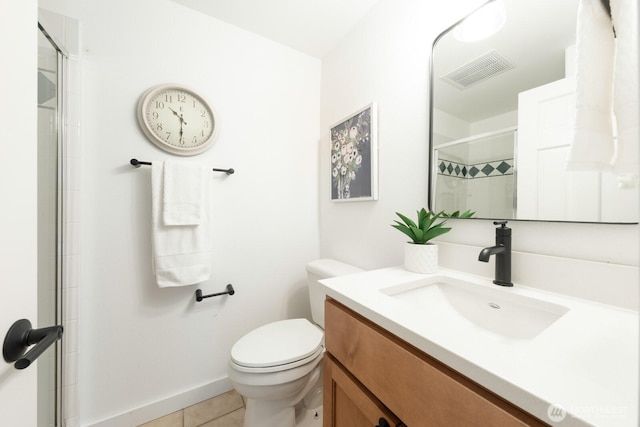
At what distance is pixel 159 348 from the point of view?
46.4 inches

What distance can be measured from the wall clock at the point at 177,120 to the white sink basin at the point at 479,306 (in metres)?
1.18

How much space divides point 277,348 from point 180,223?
74 cm

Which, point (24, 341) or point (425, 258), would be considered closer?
point (24, 341)

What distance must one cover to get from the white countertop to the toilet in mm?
558

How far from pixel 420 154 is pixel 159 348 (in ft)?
5.21

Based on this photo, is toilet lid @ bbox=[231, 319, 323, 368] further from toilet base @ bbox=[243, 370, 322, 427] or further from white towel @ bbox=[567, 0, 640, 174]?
white towel @ bbox=[567, 0, 640, 174]

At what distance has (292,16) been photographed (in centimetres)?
129

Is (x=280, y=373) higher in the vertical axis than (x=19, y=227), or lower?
lower

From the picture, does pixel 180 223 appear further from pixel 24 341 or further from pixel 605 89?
pixel 605 89

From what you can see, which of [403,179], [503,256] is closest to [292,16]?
[403,179]

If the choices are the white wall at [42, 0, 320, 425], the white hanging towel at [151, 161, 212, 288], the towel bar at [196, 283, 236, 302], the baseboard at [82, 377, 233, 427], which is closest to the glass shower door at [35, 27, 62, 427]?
the white wall at [42, 0, 320, 425]

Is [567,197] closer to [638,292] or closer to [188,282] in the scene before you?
[638,292]

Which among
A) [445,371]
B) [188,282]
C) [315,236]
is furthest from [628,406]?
[315,236]

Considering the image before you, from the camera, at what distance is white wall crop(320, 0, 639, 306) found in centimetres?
59
